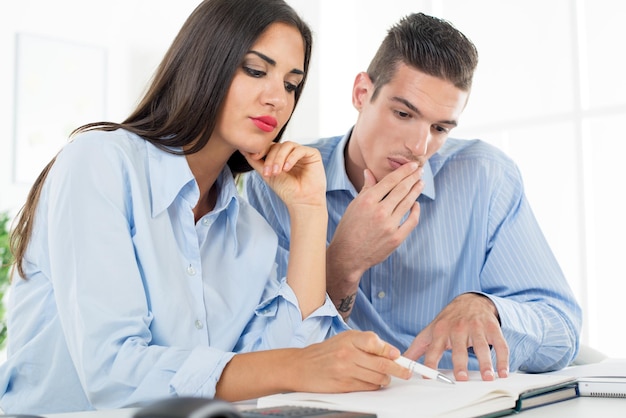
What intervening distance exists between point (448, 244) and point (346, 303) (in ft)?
1.21

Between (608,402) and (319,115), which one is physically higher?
(319,115)

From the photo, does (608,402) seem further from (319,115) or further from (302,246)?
(319,115)

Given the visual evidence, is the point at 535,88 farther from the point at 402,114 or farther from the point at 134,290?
the point at 134,290

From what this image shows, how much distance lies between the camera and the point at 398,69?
2041 millimetres

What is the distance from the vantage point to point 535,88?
3.97 meters

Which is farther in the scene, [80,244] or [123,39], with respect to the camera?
[123,39]

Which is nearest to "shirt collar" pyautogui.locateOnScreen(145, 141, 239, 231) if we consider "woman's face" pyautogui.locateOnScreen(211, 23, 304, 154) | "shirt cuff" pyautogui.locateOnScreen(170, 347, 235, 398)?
"woman's face" pyautogui.locateOnScreen(211, 23, 304, 154)

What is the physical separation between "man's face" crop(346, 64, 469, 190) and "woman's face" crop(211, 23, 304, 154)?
0.44 m

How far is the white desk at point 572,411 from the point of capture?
3.24 ft

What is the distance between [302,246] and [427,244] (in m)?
0.52

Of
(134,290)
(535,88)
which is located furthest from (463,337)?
(535,88)

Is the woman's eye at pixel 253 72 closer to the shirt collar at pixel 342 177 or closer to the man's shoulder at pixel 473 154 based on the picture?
the shirt collar at pixel 342 177

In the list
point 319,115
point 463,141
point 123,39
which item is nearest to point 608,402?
point 463,141

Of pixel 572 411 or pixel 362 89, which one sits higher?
pixel 362 89
